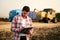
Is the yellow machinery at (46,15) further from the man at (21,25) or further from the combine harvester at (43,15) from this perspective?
the man at (21,25)

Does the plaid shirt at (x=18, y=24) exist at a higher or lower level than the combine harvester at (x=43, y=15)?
higher

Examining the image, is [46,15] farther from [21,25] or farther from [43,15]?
[21,25]

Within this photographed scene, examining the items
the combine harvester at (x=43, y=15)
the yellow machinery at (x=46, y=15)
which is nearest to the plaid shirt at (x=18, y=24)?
the combine harvester at (x=43, y=15)

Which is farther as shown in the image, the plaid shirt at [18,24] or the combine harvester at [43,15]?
the combine harvester at [43,15]

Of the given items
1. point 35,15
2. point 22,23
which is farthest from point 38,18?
point 22,23

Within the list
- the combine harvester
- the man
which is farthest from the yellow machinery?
the man

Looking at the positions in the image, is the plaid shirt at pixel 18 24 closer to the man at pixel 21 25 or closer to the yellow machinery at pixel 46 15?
the man at pixel 21 25

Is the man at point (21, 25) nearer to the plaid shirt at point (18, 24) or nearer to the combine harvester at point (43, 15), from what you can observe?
the plaid shirt at point (18, 24)

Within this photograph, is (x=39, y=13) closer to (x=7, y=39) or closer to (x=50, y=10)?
(x=50, y=10)

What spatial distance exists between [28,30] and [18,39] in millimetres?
268

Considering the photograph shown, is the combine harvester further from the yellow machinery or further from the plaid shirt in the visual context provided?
the plaid shirt

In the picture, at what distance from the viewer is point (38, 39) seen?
9375 mm

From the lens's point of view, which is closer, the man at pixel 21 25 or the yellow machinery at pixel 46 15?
the man at pixel 21 25

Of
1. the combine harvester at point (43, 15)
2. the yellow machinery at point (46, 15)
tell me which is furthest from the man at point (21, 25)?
the yellow machinery at point (46, 15)
